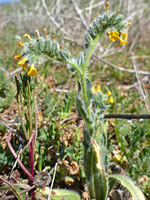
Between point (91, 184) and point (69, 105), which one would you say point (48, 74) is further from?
point (91, 184)

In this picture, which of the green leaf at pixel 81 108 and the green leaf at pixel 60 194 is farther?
the green leaf at pixel 60 194

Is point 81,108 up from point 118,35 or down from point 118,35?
down

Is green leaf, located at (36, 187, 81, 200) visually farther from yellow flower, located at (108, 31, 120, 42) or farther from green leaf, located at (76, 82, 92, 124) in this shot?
yellow flower, located at (108, 31, 120, 42)

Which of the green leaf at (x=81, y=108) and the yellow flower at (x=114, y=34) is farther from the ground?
the yellow flower at (x=114, y=34)

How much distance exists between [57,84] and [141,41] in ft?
19.6

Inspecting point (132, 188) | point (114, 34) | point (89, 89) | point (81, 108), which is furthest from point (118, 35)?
point (132, 188)

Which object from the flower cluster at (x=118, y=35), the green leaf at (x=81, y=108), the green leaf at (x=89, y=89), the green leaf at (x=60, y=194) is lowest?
the green leaf at (x=60, y=194)

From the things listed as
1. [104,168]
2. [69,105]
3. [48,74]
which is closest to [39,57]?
[104,168]

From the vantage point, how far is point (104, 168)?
1.54 meters

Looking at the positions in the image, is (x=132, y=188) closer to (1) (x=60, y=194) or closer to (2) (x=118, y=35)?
(1) (x=60, y=194)

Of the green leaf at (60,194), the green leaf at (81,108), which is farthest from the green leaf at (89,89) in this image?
the green leaf at (60,194)

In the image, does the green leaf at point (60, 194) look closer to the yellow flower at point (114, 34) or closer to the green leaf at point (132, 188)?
the green leaf at point (132, 188)

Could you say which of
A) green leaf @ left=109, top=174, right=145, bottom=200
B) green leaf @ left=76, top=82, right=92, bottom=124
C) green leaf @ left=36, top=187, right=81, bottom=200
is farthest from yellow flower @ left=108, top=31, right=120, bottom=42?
green leaf @ left=36, top=187, right=81, bottom=200

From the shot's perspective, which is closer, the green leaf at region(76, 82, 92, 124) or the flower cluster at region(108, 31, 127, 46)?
the green leaf at region(76, 82, 92, 124)
